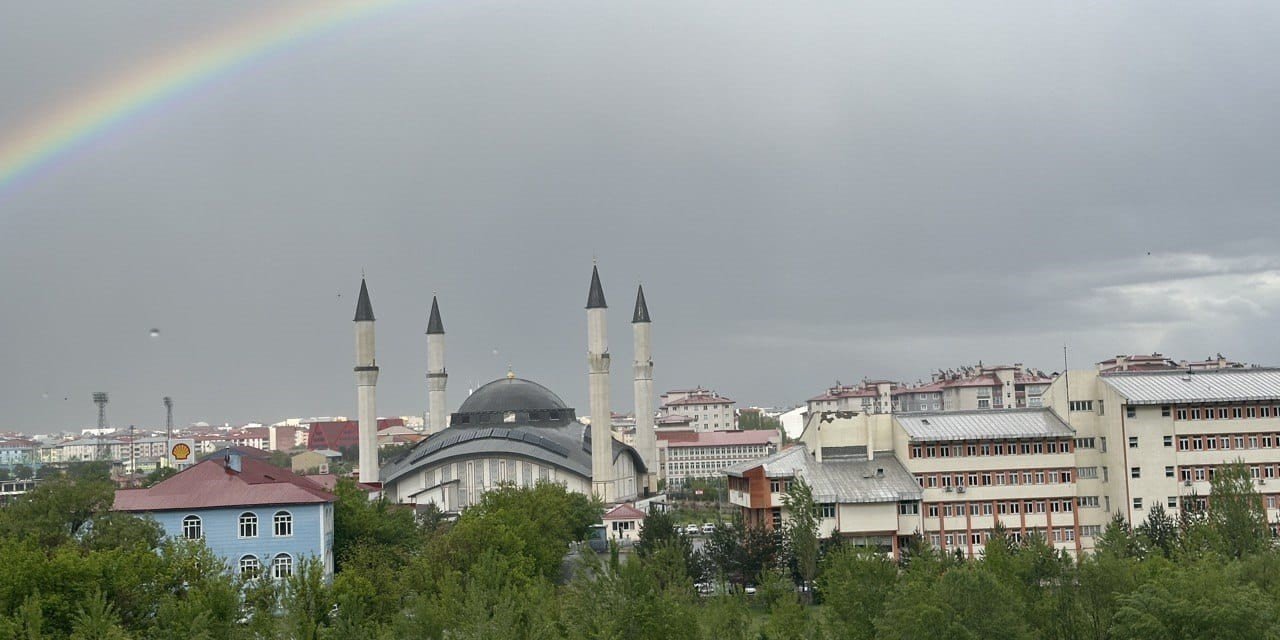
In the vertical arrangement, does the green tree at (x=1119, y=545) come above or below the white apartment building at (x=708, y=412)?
below

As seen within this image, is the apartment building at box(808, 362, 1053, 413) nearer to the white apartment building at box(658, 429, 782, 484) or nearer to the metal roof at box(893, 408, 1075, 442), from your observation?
the white apartment building at box(658, 429, 782, 484)

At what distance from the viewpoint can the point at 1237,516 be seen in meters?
37.4

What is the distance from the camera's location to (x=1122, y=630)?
961 inches

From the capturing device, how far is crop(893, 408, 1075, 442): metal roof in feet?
168

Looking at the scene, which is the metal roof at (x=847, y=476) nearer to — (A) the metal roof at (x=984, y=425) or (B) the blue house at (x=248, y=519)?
(A) the metal roof at (x=984, y=425)

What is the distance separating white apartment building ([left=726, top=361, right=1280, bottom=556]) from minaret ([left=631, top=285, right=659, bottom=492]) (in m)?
32.6

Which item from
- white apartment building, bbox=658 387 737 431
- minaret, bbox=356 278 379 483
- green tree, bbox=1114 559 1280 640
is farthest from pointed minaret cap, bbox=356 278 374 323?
white apartment building, bbox=658 387 737 431

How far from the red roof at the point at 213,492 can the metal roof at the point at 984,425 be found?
23.7 meters

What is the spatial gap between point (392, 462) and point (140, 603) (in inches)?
2385

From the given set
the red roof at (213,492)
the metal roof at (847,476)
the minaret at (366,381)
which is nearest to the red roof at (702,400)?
the minaret at (366,381)

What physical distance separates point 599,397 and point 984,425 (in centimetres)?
3141

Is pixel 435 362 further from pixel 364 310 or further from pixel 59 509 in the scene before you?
pixel 59 509

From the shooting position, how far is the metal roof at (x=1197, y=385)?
51.0 m

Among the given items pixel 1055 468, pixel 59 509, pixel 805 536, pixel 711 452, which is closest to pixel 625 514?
pixel 1055 468
